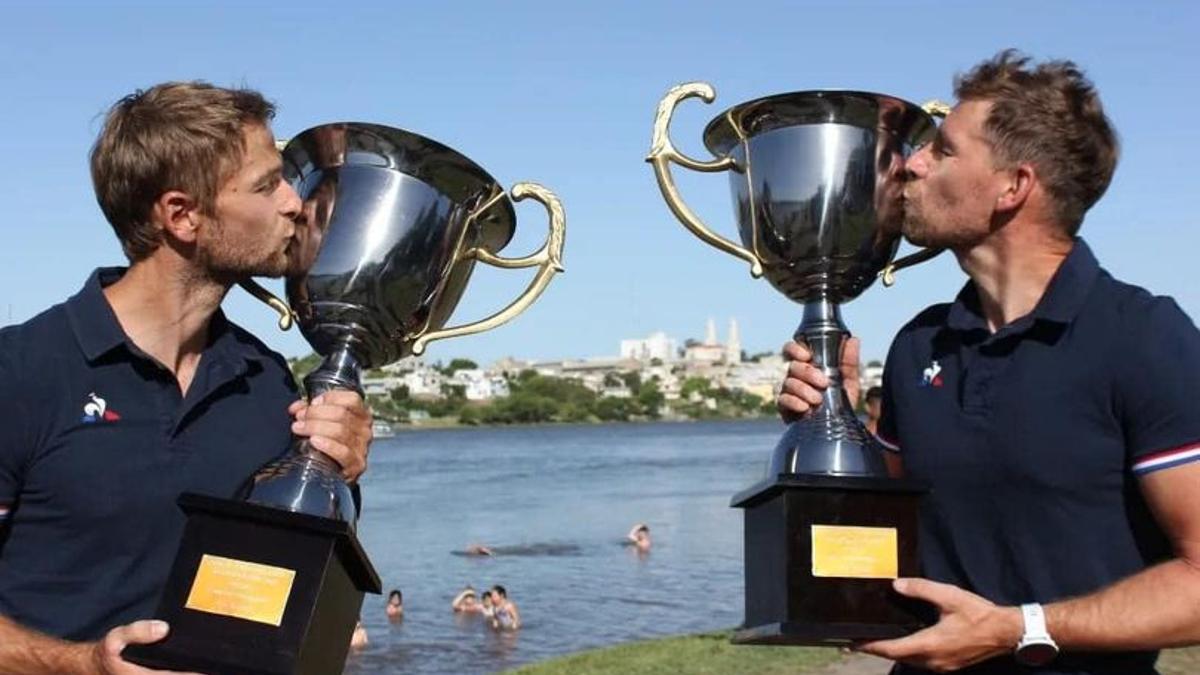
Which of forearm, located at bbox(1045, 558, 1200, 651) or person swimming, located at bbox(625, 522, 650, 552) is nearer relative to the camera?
forearm, located at bbox(1045, 558, 1200, 651)

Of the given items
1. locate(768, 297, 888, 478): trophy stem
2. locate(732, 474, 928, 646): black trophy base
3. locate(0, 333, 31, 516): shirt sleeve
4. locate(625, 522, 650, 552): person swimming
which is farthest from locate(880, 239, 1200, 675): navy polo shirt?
locate(625, 522, 650, 552): person swimming

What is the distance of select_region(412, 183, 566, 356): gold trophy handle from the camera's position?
3912mm

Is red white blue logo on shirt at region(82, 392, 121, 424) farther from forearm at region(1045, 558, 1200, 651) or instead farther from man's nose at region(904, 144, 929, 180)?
forearm at region(1045, 558, 1200, 651)

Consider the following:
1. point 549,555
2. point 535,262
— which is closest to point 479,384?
point 549,555

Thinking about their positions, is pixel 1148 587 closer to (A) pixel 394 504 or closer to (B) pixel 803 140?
(B) pixel 803 140

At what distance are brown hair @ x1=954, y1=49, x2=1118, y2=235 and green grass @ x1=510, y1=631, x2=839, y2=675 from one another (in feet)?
23.2

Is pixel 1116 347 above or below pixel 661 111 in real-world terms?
below

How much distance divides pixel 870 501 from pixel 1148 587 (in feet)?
1.96

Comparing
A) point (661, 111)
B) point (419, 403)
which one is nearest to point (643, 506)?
point (661, 111)

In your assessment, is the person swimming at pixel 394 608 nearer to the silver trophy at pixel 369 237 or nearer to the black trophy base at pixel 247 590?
the silver trophy at pixel 369 237

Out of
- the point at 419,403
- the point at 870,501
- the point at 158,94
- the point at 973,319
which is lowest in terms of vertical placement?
the point at 870,501

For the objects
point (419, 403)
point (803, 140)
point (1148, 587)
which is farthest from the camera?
point (419, 403)

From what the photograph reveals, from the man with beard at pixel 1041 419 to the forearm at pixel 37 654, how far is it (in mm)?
1675

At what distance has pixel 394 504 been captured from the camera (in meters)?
48.8
